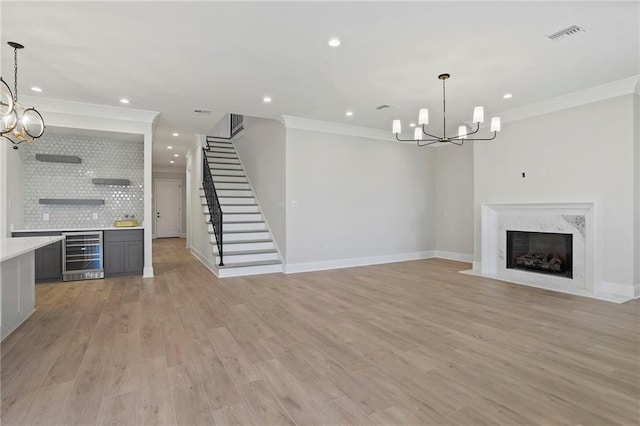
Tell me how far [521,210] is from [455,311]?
9.09 feet

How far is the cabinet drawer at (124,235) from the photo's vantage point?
18.6ft

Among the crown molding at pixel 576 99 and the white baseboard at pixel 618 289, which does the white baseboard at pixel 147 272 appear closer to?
the crown molding at pixel 576 99

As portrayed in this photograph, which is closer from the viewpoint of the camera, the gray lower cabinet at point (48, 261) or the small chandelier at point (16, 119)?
the small chandelier at point (16, 119)

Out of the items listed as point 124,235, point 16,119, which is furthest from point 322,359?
point 124,235

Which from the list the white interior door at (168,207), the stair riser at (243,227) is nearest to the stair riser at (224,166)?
the stair riser at (243,227)

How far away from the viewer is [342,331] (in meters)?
3.26

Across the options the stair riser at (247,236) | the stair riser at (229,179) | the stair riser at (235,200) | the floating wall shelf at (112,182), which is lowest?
the stair riser at (247,236)

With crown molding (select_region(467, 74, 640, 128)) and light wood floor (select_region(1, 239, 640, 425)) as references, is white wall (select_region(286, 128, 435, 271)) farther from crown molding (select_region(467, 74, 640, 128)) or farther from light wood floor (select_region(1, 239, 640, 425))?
crown molding (select_region(467, 74, 640, 128))

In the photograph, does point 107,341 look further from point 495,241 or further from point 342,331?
point 495,241

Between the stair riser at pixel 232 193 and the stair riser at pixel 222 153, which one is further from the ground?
the stair riser at pixel 222 153

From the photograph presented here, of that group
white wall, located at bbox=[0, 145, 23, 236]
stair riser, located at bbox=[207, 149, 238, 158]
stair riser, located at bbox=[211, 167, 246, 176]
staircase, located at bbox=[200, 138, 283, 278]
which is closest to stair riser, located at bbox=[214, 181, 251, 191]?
staircase, located at bbox=[200, 138, 283, 278]

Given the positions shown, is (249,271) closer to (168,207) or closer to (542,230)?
(542,230)

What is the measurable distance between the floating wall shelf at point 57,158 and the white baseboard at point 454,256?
803 cm

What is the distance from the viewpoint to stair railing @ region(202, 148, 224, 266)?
6.03m
